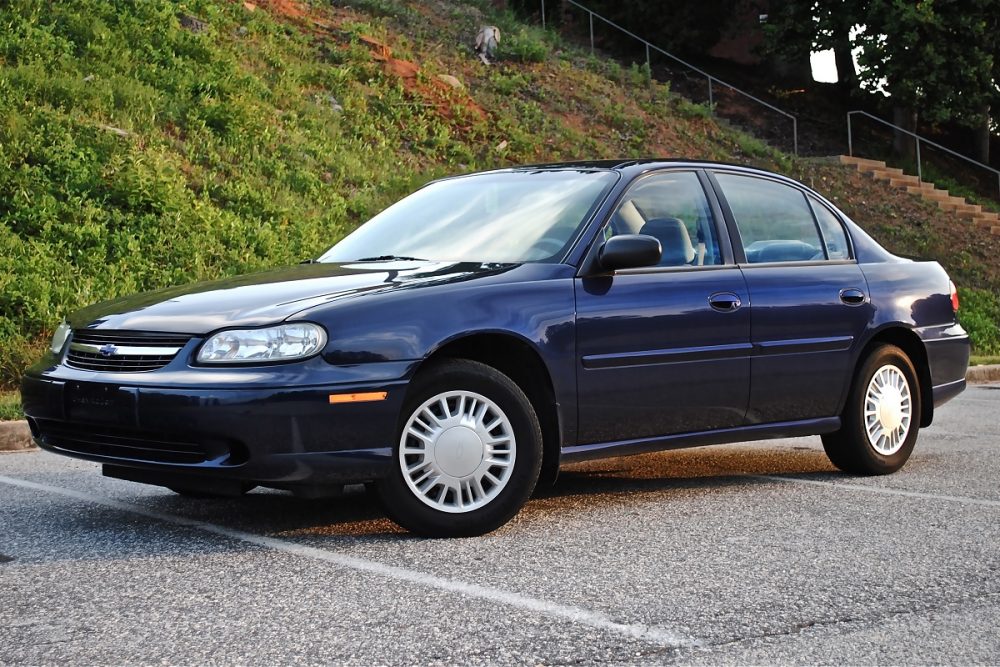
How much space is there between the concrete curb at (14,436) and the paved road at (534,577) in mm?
1986

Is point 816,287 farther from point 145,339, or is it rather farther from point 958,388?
point 145,339

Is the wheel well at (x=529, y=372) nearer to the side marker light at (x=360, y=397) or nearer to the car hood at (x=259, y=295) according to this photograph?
the car hood at (x=259, y=295)

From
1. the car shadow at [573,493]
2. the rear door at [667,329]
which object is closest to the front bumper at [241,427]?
the car shadow at [573,493]

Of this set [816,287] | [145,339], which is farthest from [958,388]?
[145,339]

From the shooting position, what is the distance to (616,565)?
198 inches

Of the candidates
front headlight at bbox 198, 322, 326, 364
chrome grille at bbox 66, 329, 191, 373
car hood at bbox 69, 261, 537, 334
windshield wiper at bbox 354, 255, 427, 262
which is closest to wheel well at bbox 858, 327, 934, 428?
car hood at bbox 69, 261, 537, 334

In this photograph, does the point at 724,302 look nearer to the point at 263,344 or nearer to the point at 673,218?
the point at 673,218

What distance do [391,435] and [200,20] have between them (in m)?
17.2

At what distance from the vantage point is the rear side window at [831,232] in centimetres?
735

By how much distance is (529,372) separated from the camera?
5.86m

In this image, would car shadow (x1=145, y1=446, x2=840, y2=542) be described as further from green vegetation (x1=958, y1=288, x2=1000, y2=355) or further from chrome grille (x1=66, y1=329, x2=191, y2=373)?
green vegetation (x1=958, y1=288, x2=1000, y2=355)

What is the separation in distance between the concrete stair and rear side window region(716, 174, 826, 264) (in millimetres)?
20784

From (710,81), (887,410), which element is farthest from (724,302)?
(710,81)

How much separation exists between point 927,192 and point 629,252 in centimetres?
2301
